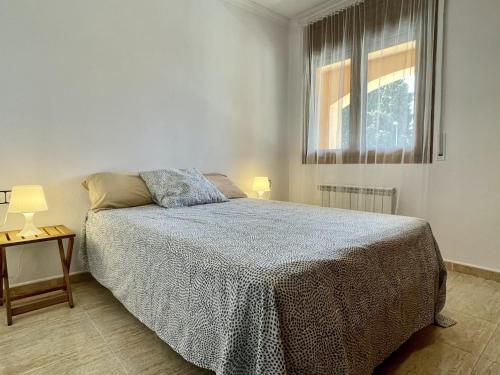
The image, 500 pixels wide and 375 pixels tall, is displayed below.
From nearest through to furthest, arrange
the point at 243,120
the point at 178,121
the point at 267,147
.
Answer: the point at 178,121, the point at 243,120, the point at 267,147

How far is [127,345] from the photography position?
1.67 meters

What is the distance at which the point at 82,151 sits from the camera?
2.49 m

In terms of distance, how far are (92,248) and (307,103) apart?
2.84m

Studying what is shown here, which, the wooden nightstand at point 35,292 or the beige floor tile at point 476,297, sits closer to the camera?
the wooden nightstand at point 35,292

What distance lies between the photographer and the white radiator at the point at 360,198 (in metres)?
3.02

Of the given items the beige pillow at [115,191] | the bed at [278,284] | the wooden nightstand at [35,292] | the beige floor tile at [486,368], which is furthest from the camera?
the beige pillow at [115,191]

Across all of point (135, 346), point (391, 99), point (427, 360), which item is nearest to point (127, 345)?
point (135, 346)

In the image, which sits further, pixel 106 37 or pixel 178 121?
pixel 178 121

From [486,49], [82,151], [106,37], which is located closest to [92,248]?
[82,151]

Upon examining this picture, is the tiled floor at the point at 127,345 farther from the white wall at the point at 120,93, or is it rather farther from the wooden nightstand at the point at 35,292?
the white wall at the point at 120,93

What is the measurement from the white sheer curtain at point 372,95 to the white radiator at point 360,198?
0.23 feet

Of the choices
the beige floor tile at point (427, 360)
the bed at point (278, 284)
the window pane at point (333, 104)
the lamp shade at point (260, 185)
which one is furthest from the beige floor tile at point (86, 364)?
the window pane at point (333, 104)

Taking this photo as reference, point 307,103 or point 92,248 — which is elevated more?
point 307,103

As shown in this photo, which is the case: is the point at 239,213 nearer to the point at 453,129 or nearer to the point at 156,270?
the point at 156,270
